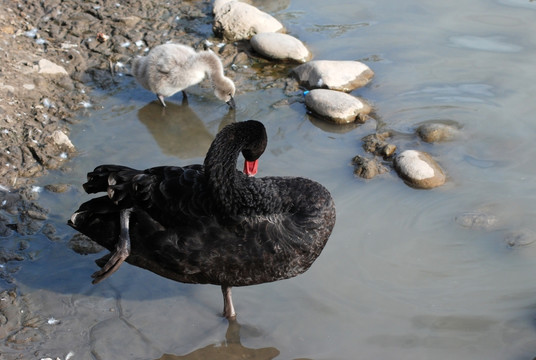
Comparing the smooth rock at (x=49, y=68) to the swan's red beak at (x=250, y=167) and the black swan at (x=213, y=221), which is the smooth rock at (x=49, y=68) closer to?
the black swan at (x=213, y=221)

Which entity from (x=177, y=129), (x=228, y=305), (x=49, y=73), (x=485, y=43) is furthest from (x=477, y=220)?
(x=49, y=73)

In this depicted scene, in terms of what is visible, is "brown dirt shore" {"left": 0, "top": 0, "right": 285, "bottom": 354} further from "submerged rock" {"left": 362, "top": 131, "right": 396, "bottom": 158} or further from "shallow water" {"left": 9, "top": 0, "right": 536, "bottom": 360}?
"submerged rock" {"left": 362, "top": 131, "right": 396, "bottom": 158}

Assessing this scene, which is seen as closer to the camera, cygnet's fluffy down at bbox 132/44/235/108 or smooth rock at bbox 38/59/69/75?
cygnet's fluffy down at bbox 132/44/235/108

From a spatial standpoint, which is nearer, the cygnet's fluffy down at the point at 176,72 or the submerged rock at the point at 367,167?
the submerged rock at the point at 367,167

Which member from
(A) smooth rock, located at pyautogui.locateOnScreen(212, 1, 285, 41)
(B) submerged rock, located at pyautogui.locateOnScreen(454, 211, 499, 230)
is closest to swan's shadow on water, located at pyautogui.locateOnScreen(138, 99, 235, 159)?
(A) smooth rock, located at pyautogui.locateOnScreen(212, 1, 285, 41)

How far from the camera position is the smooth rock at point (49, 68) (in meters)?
6.38

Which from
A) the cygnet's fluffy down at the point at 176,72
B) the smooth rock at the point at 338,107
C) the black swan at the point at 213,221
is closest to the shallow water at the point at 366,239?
the smooth rock at the point at 338,107

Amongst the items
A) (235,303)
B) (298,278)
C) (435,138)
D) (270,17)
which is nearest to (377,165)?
(435,138)

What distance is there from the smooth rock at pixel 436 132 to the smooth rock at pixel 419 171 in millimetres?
433

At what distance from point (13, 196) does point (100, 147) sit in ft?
3.03

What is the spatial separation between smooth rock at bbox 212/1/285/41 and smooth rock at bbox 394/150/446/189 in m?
2.73

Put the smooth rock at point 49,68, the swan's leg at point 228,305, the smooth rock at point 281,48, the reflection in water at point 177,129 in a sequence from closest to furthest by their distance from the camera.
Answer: the swan's leg at point 228,305 → the reflection in water at point 177,129 → the smooth rock at point 49,68 → the smooth rock at point 281,48

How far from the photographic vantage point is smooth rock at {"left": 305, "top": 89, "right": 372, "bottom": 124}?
598cm

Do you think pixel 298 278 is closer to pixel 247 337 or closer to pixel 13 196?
pixel 247 337
